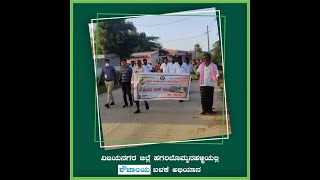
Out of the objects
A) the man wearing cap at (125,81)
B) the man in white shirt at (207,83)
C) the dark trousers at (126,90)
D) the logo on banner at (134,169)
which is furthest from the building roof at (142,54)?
the logo on banner at (134,169)

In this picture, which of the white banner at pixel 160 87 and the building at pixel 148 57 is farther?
the white banner at pixel 160 87

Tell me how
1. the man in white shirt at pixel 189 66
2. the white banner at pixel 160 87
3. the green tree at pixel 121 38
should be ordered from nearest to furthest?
1. the green tree at pixel 121 38
2. the man in white shirt at pixel 189 66
3. the white banner at pixel 160 87

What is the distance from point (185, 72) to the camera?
7.01 meters

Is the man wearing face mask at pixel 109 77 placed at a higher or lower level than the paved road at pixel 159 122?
higher

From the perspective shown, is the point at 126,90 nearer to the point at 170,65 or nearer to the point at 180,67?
the point at 170,65

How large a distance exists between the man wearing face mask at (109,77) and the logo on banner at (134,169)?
99 centimetres

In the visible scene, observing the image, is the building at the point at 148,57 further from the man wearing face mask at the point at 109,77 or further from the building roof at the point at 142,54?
the man wearing face mask at the point at 109,77

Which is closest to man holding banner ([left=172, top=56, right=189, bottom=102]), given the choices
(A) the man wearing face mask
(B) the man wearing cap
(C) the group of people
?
(C) the group of people

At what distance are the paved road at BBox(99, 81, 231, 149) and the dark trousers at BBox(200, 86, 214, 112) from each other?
7 cm

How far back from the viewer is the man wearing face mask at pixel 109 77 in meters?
6.91

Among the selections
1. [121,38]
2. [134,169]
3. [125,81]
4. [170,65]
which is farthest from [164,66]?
Result: [134,169]

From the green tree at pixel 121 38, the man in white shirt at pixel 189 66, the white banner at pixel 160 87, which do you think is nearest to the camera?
the green tree at pixel 121 38

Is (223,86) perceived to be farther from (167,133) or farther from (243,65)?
(167,133)
